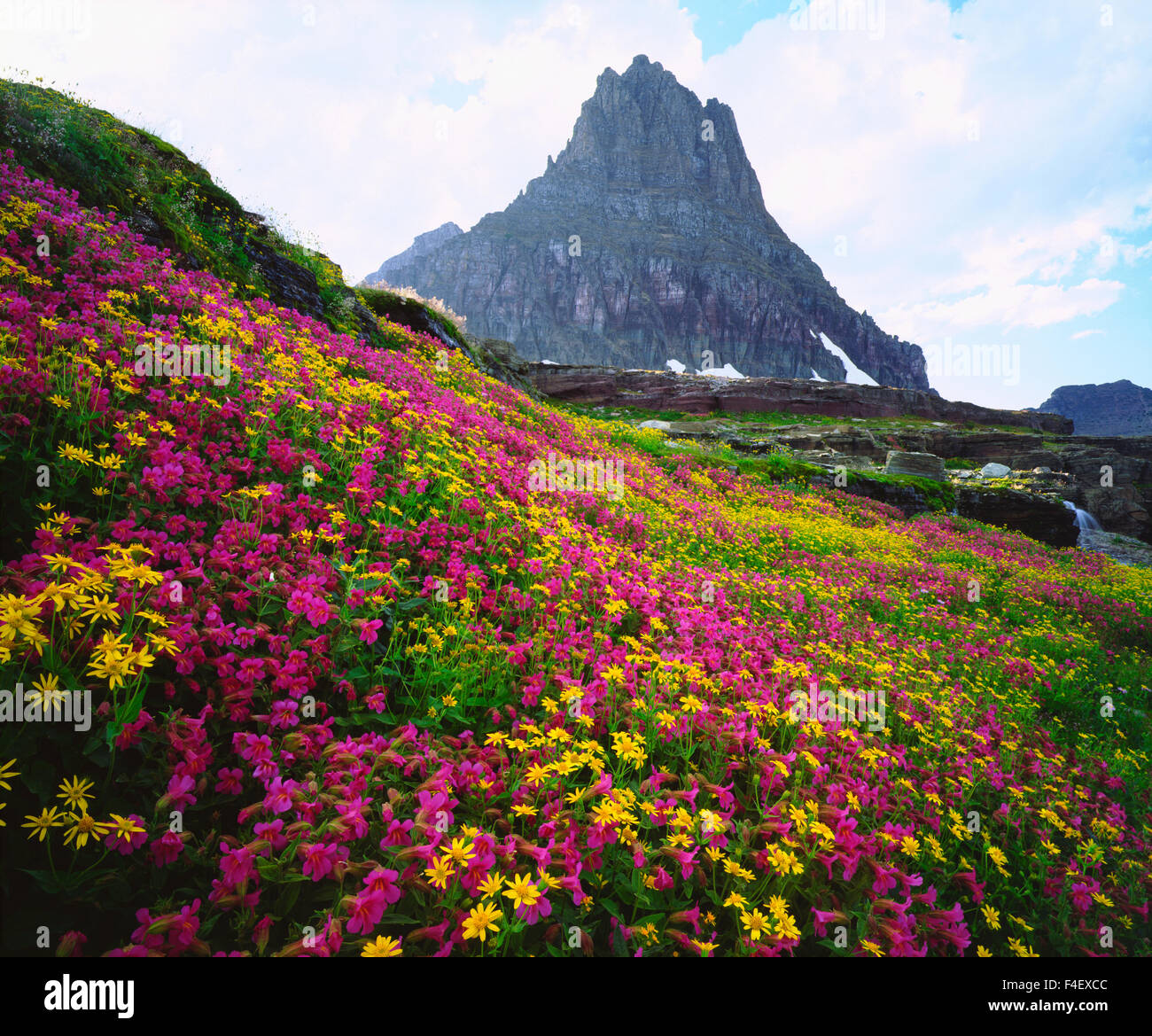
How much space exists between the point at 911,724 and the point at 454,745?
4.51m

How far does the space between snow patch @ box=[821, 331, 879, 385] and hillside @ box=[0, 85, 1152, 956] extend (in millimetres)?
203150

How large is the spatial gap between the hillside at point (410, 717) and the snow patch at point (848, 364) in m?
203

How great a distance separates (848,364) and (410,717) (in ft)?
699

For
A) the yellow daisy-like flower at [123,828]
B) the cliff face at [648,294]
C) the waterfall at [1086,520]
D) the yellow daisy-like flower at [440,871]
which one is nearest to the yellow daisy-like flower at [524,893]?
the yellow daisy-like flower at [440,871]

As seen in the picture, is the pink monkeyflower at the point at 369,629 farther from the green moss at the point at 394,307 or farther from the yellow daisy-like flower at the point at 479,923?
the green moss at the point at 394,307

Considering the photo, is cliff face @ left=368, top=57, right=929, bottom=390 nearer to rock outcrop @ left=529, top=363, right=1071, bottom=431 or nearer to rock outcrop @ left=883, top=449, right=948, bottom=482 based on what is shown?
rock outcrop @ left=529, top=363, right=1071, bottom=431

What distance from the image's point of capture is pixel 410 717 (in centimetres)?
324

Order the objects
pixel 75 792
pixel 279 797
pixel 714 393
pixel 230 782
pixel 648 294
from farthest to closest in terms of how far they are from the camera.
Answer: pixel 648 294
pixel 714 393
pixel 230 782
pixel 279 797
pixel 75 792

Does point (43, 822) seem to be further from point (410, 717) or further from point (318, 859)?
point (410, 717)

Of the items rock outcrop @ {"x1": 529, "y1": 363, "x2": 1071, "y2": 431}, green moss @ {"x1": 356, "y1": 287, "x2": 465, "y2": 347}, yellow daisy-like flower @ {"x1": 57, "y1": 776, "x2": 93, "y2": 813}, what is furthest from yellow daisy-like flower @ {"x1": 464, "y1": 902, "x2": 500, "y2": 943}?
rock outcrop @ {"x1": 529, "y1": 363, "x2": 1071, "y2": 431}

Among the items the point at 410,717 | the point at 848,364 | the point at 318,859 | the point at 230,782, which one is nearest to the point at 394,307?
the point at 410,717

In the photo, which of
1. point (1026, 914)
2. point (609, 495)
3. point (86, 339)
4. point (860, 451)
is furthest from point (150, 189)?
point (860, 451)
